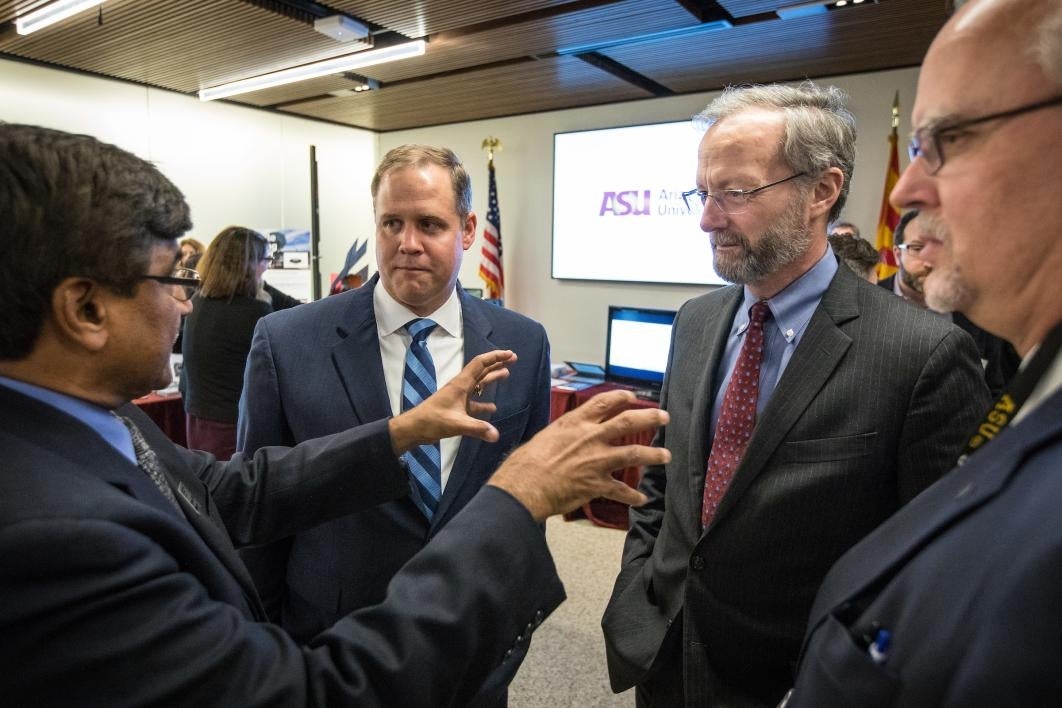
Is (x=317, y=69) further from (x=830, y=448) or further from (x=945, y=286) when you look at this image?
(x=945, y=286)

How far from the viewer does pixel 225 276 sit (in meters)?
3.59

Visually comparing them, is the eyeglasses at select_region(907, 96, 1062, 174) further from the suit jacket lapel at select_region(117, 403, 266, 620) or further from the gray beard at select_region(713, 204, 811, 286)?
the suit jacket lapel at select_region(117, 403, 266, 620)

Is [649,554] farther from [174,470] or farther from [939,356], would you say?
[174,470]

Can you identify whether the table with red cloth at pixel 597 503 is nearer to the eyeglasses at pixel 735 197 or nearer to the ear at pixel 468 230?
the ear at pixel 468 230

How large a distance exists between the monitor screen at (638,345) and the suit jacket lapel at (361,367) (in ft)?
10.4

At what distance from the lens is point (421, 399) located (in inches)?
63.6

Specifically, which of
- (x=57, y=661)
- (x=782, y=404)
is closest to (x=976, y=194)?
(x=782, y=404)

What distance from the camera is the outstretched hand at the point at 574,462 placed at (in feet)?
3.06

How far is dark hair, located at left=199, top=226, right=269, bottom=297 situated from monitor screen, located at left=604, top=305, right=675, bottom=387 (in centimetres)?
250

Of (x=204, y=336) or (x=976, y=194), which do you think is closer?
(x=976, y=194)

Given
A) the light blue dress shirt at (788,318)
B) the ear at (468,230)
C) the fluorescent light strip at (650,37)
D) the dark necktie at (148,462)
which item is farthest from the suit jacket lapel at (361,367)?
the fluorescent light strip at (650,37)

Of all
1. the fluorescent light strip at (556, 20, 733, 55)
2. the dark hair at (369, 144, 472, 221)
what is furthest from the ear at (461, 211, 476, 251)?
the fluorescent light strip at (556, 20, 733, 55)

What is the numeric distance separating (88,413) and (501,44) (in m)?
4.11

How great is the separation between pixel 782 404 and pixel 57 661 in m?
1.20
